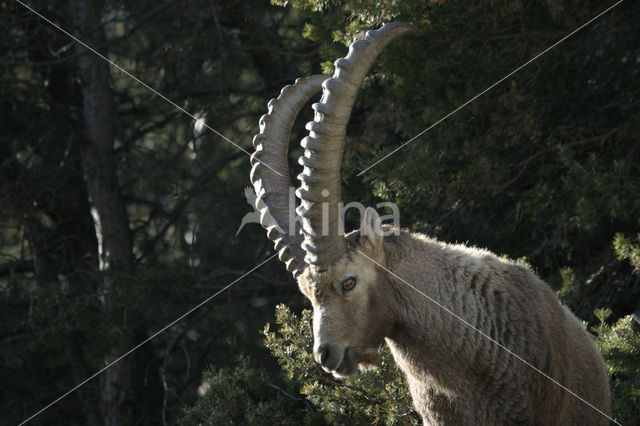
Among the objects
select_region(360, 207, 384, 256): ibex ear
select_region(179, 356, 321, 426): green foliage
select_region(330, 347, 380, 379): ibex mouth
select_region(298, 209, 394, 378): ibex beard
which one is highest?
select_region(360, 207, 384, 256): ibex ear

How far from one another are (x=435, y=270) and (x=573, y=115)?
3.38 metres

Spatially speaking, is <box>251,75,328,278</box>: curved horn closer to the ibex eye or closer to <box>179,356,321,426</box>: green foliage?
the ibex eye

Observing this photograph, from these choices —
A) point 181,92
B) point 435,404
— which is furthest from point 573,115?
point 181,92

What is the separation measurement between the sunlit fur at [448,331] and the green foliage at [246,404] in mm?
2095

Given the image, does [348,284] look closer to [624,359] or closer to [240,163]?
[624,359]

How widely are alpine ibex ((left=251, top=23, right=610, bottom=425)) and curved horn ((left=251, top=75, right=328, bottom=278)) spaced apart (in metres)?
0.01

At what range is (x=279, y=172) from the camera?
5137 millimetres

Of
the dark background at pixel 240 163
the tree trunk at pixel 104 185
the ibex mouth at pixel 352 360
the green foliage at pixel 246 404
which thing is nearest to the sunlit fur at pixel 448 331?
the ibex mouth at pixel 352 360

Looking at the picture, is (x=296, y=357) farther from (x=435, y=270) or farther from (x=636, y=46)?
(x=636, y=46)

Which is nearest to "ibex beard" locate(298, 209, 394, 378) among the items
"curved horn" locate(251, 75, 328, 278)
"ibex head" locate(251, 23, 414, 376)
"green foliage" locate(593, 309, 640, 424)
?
"ibex head" locate(251, 23, 414, 376)

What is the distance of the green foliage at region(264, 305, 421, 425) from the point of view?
5.72 meters

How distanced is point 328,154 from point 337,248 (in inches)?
23.4

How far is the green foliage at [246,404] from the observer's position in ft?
21.5

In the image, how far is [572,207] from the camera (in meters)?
6.82
